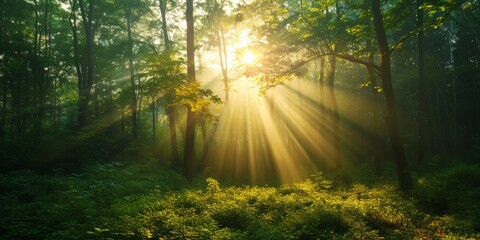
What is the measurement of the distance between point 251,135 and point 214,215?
1928cm

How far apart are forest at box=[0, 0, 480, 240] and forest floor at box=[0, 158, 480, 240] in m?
0.05

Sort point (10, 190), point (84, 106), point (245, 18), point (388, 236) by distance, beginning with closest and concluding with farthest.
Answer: point (388, 236)
point (10, 190)
point (245, 18)
point (84, 106)

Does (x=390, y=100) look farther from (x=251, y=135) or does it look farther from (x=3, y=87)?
(x=3, y=87)

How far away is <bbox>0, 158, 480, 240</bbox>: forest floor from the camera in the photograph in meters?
6.55

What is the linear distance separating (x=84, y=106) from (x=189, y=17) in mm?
10966

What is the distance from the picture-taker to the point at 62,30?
3083 centimetres

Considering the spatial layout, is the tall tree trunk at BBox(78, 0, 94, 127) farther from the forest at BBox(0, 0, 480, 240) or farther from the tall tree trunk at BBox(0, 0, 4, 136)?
the tall tree trunk at BBox(0, 0, 4, 136)

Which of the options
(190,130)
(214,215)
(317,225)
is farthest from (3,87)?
(317,225)

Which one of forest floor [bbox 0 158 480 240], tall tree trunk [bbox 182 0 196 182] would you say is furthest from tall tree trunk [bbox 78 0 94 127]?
forest floor [bbox 0 158 480 240]

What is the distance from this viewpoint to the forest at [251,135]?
768 cm

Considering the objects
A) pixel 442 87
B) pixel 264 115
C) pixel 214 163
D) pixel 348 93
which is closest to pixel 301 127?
pixel 264 115

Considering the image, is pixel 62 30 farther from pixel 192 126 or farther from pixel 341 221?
pixel 341 221

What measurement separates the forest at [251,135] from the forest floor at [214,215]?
0.16 feet

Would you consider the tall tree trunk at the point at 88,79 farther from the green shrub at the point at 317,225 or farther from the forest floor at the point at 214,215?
the green shrub at the point at 317,225
